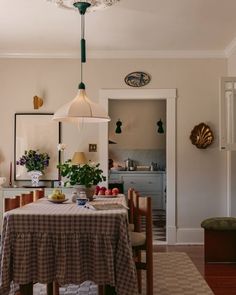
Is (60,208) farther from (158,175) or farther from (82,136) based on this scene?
(158,175)

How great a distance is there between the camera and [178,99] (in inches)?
238

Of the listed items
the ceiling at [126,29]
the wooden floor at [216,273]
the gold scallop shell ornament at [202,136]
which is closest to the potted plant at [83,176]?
the wooden floor at [216,273]

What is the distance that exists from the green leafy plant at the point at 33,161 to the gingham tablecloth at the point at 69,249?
3.00m

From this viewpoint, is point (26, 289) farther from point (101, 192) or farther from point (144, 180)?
point (144, 180)

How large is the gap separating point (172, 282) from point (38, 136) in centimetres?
297

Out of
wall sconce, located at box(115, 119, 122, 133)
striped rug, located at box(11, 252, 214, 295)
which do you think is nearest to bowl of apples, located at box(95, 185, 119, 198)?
striped rug, located at box(11, 252, 214, 295)

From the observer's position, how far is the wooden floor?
3.92 m

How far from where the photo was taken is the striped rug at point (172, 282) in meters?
3.80

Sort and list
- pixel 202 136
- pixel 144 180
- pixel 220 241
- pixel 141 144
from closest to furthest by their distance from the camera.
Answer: pixel 220 241 → pixel 202 136 → pixel 144 180 → pixel 141 144

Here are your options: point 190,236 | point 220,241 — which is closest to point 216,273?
point 220,241

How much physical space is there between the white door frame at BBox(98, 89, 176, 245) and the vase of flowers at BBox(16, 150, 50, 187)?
2.77 ft

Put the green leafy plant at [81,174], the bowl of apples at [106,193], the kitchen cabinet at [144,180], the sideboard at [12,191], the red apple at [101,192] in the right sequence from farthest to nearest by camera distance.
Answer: the kitchen cabinet at [144,180] < the sideboard at [12,191] < the red apple at [101,192] < the bowl of apples at [106,193] < the green leafy plant at [81,174]

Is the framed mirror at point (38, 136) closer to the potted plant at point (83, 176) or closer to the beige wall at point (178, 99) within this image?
the beige wall at point (178, 99)

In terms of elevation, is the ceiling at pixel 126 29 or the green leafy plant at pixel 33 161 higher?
the ceiling at pixel 126 29
